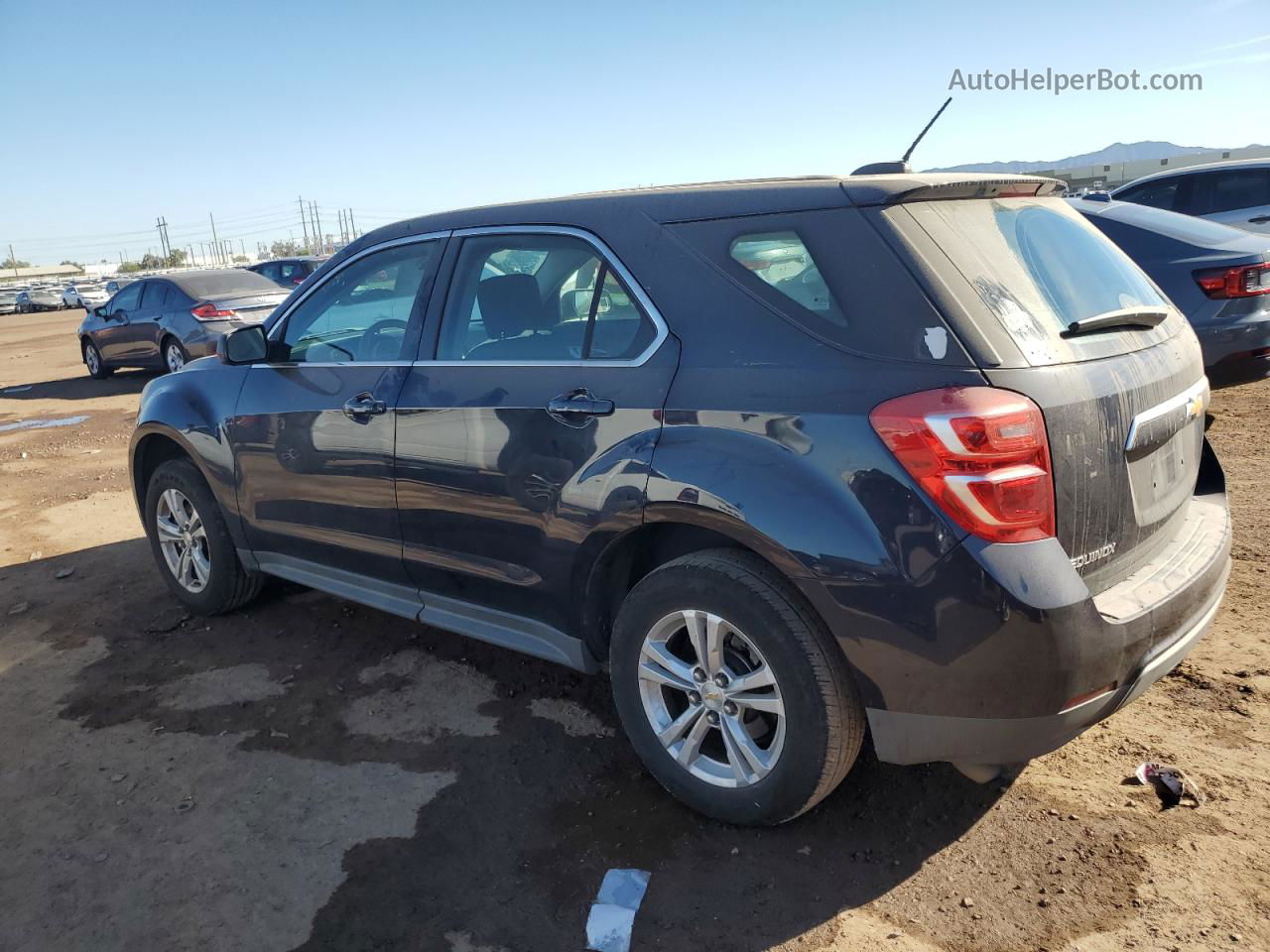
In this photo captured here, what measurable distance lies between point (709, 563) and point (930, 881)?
1.06m

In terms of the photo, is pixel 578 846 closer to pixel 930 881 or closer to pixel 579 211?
pixel 930 881

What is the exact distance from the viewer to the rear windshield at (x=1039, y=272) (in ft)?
8.27

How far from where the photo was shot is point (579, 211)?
3240 millimetres

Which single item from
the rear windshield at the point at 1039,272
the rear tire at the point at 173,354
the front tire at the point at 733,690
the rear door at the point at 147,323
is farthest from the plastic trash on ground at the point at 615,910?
the rear door at the point at 147,323

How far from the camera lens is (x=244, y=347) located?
4.19 m

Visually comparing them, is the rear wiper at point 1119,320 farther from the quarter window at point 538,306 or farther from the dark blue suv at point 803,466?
the quarter window at point 538,306

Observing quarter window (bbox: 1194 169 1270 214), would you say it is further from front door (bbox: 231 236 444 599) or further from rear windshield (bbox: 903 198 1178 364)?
front door (bbox: 231 236 444 599)

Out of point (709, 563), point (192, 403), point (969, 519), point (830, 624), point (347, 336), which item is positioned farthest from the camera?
point (192, 403)

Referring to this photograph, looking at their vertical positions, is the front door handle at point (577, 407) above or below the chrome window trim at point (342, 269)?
below

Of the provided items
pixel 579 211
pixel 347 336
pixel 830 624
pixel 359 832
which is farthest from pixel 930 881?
pixel 347 336

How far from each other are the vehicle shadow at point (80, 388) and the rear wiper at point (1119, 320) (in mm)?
14007

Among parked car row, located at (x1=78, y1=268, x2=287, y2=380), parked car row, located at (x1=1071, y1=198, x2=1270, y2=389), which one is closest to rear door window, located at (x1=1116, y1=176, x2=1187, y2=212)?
parked car row, located at (x1=1071, y1=198, x2=1270, y2=389)

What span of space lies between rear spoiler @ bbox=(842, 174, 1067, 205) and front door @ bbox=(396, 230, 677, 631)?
2.28 feet

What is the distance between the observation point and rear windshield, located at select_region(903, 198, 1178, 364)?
8.27ft
